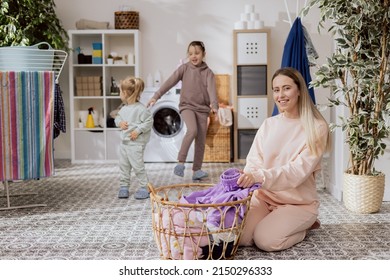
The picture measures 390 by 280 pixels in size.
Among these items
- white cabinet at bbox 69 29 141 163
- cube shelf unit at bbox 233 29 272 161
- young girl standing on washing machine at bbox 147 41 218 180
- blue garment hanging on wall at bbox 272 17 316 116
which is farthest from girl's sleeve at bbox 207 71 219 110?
white cabinet at bbox 69 29 141 163

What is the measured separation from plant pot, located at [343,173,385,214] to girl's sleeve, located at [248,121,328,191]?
84 cm

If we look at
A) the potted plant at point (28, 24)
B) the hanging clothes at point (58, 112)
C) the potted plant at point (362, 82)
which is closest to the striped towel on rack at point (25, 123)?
the hanging clothes at point (58, 112)

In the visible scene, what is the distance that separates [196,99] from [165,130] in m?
1.26

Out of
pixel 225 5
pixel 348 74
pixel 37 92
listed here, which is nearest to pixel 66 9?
pixel 225 5

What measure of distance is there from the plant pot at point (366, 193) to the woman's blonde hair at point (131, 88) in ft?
5.15

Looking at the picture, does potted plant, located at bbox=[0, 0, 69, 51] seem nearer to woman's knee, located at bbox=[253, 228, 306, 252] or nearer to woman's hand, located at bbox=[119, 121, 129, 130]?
woman's hand, located at bbox=[119, 121, 129, 130]

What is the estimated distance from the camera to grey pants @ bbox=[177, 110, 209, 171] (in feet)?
16.1

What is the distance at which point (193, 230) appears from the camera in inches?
92.8

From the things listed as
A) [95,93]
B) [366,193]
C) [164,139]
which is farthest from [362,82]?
[95,93]

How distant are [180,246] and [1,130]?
161 cm

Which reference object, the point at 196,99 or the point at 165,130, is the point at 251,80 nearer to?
the point at 165,130

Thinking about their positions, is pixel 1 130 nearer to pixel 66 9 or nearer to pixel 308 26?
pixel 66 9

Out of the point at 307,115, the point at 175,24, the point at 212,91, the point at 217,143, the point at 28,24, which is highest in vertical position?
the point at 175,24

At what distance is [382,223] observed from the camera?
3209 mm
